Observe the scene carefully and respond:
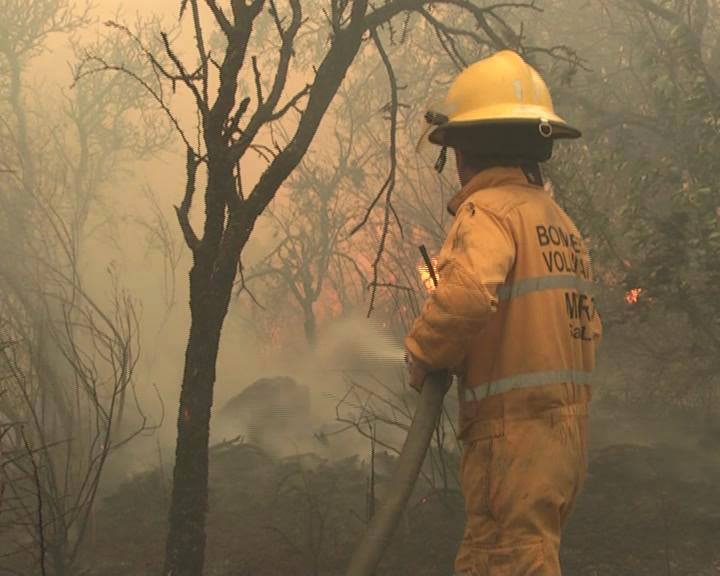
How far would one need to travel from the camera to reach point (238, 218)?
3.32 metres

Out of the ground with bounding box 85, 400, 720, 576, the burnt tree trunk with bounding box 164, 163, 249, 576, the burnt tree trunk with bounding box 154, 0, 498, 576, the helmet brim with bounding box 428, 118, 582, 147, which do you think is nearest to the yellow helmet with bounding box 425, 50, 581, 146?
the helmet brim with bounding box 428, 118, 582, 147

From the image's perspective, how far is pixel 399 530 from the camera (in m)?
4.47

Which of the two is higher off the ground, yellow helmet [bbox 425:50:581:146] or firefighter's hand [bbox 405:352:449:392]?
yellow helmet [bbox 425:50:581:146]

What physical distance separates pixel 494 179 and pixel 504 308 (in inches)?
14.6

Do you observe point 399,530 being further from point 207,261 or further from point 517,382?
point 517,382

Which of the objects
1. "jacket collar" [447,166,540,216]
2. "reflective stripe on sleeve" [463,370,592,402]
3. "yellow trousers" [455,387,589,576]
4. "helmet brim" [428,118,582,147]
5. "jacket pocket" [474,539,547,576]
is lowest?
"jacket pocket" [474,539,547,576]

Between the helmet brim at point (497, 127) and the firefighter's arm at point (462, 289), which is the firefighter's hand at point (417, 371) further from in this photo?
the helmet brim at point (497, 127)

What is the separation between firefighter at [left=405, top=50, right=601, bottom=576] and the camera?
1.91 metres

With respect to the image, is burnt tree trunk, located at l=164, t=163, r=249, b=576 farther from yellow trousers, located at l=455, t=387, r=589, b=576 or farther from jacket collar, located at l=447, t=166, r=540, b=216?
yellow trousers, located at l=455, t=387, r=589, b=576

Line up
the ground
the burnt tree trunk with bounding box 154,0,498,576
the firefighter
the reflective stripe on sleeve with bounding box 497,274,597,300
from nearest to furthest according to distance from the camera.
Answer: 1. the firefighter
2. the reflective stripe on sleeve with bounding box 497,274,597,300
3. the burnt tree trunk with bounding box 154,0,498,576
4. the ground

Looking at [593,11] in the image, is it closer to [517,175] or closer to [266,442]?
[266,442]

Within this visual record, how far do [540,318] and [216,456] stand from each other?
516cm

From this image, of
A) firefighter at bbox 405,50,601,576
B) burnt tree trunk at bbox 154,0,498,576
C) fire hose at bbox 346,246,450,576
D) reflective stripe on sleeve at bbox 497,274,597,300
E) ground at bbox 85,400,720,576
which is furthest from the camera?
ground at bbox 85,400,720,576

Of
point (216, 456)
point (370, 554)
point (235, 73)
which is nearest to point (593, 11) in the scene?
point (216, 456)
